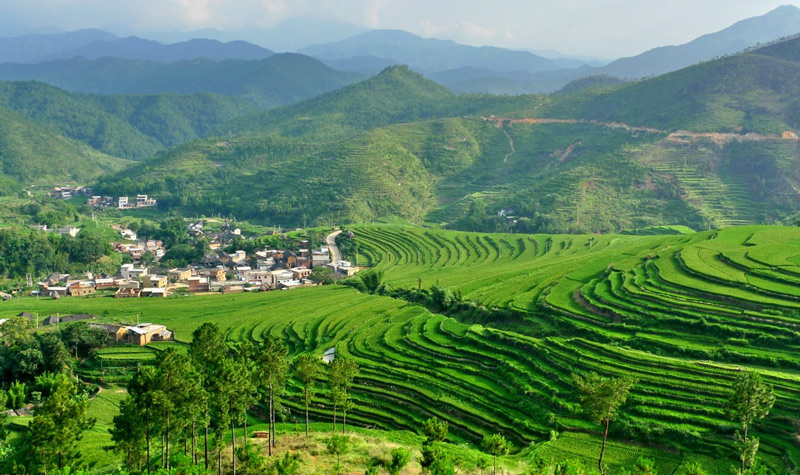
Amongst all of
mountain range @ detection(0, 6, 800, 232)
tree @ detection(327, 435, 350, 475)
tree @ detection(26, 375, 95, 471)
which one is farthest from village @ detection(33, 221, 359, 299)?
tree @ detection(327, 435, 350, 475)

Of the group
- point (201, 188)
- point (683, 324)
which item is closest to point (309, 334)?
point (683, 324)

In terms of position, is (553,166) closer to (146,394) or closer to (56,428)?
(146,394)

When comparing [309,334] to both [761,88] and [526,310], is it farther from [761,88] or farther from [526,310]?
[761,88]

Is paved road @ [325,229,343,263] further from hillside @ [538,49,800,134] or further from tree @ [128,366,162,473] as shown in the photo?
hillside @ [538,49,800,134]

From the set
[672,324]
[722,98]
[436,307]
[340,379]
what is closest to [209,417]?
[340,379]

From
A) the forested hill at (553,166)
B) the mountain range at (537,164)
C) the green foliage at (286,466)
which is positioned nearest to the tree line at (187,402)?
the green foliage at (286,466)

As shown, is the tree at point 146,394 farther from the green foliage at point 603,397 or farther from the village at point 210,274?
the village at point 210,274
